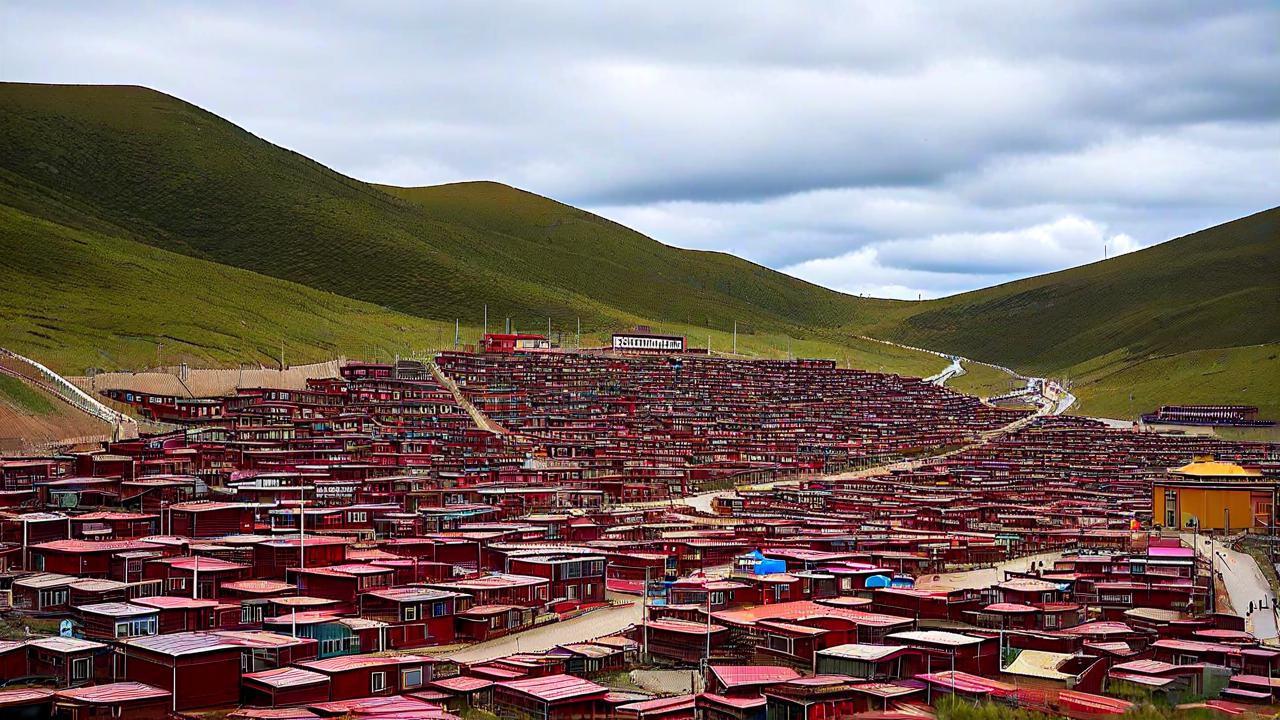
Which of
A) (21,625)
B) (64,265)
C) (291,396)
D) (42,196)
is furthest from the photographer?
(42,196)

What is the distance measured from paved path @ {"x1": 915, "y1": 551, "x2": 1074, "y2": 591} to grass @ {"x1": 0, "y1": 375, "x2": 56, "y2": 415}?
141 ft

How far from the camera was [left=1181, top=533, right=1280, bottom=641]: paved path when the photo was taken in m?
43.7

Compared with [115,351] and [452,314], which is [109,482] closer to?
[115,351]

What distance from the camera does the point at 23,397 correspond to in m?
73.8

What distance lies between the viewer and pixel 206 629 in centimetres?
3603

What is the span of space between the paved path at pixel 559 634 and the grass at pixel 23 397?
38.0 m

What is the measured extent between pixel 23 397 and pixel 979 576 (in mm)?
45507

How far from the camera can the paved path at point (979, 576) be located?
161 feet

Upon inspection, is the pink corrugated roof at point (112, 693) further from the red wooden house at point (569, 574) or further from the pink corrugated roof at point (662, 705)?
the red wooden house at point (569, 574)

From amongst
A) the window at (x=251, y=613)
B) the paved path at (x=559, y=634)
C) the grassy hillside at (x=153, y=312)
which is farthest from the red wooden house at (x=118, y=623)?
the grassy hillside at (x=153, y=312)

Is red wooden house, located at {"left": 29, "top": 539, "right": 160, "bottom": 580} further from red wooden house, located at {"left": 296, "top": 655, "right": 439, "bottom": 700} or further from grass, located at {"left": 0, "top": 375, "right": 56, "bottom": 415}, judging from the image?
grass, located at {"left": 0, "top": 375, "right": 56, "bottom": 415}

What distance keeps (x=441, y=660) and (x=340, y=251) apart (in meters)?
162

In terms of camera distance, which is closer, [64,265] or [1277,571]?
A: [1277,571]

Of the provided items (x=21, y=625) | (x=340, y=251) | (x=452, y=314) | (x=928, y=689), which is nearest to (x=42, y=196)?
(x=340, y=251)
